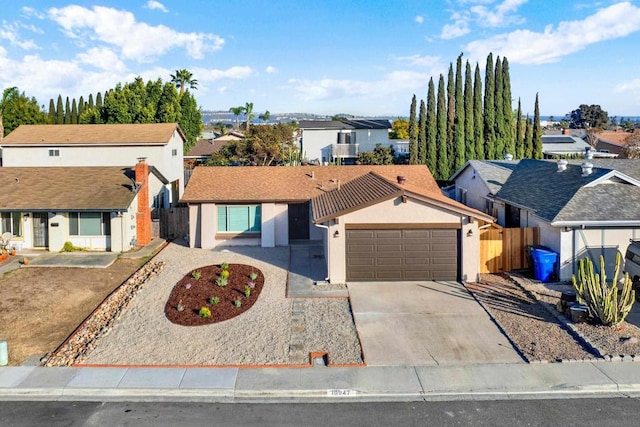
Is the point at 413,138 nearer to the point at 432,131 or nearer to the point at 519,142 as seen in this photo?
the point at 432,131

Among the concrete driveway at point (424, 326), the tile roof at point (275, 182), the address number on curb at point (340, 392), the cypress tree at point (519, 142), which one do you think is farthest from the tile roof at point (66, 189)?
the cypress tree at point (519, 142)

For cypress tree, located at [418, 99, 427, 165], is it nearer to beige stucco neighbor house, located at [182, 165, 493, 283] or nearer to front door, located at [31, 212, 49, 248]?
beige stucco neighbor house, located at [182, 165, 493, 283]

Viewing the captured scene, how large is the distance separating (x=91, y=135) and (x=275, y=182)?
15.0 metres

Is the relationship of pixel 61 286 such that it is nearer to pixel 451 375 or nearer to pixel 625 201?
pixel 451 375

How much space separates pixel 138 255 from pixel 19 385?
1169 cm

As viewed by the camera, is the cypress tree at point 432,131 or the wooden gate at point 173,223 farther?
the cypress tree at point 432,131

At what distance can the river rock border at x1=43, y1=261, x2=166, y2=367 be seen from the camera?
1200 cm

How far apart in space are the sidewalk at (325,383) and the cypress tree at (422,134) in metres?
36.2

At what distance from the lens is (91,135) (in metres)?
32.5

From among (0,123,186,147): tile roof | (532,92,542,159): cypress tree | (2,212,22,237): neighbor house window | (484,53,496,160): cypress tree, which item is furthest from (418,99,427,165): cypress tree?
(2,212,22,237): neighbor house window

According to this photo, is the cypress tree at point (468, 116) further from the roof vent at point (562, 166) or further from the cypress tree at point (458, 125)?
the roof vent at point (562, 166)

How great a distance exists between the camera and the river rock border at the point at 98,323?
39.4ft

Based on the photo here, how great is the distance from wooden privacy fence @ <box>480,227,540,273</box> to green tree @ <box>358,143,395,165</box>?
1213 inches

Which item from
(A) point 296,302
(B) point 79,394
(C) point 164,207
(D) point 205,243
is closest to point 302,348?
(A) point 296,302
